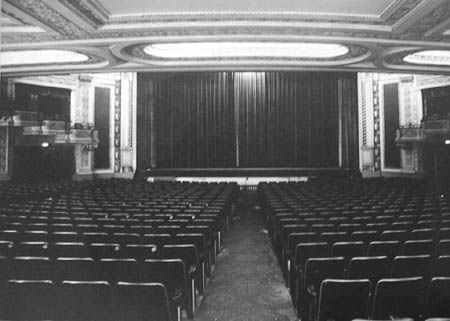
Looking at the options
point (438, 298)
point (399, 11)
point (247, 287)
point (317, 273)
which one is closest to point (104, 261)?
point (317, 273)

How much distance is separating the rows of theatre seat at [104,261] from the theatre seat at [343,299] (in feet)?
3.81

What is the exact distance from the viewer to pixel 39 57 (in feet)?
40.3

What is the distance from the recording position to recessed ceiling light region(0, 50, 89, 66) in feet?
39.0

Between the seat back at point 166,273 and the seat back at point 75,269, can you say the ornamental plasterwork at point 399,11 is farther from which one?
the seat back at point 75,269

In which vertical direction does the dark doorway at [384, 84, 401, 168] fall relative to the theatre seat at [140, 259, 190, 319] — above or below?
above

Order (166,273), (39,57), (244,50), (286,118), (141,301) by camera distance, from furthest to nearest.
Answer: (286,118)
(244,50)
(39,57)
(166,273)
(141,301)

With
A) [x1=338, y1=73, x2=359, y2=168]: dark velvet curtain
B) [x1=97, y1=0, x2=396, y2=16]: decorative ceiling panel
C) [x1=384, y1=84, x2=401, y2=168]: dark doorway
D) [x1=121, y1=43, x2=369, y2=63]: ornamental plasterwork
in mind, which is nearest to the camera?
[x1=97, y1=0, x2=396, y2=16]: decorative ceiling panel

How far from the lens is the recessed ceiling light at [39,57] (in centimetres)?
1190

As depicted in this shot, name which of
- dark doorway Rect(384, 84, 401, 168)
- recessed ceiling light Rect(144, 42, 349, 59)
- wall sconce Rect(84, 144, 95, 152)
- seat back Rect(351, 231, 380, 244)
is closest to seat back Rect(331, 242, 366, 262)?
seat back Rect(351, 231, 380, 244)

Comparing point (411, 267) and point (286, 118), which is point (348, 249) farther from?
point (286, 118)

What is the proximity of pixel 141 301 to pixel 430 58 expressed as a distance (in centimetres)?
1370

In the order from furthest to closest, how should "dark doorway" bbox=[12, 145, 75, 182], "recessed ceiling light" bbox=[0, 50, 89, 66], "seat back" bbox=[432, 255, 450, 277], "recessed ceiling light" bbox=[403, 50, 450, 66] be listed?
"dark doorway" bbox=[12, 145, 75, 182] < "recessed ceiling light" bbox=[403, 50, 450, 66] < "recessed ceiling light" bbox=[0, 50, 89, 66] < "seat back" bbox=[432, 255, 450, 277]

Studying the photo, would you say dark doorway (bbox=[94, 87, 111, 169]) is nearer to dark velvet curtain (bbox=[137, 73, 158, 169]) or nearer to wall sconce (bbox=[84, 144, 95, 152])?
wall sconce (bbox=[84, 144, 95, 152])

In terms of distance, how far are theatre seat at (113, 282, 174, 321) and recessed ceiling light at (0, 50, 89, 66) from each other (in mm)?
10904
